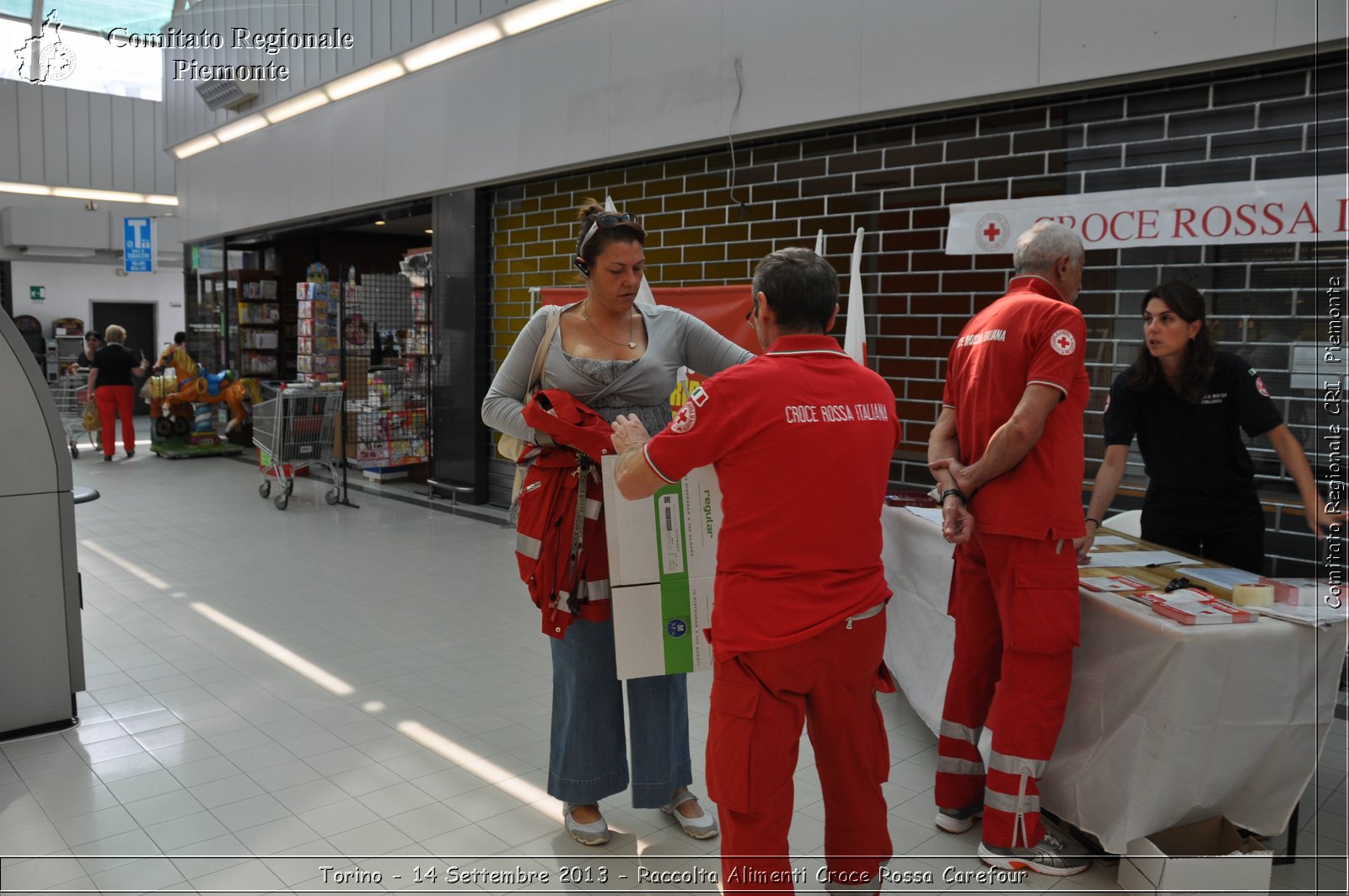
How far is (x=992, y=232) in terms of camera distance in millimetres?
5113

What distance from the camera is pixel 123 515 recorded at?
8.20 meters

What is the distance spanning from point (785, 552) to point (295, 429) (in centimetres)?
759

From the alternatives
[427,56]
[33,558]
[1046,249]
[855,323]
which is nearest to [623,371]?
[1046,249]

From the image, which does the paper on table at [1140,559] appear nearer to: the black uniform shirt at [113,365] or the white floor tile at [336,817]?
the white floor tile at [336,817]

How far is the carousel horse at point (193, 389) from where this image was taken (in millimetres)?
12258

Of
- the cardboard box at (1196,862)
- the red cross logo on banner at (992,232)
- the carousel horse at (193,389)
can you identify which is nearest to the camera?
the cardboard box at (1196,862)

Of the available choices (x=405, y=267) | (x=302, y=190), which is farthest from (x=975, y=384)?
(x=302, y=190)

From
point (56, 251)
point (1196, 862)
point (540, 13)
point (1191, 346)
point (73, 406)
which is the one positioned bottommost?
point (1196, 862)

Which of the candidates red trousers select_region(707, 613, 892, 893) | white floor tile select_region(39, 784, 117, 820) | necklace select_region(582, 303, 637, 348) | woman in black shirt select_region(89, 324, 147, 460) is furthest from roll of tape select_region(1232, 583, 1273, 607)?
woman in black shirt select_region(89, 324, 147, 460)

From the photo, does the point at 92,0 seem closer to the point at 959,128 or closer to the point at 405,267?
the point at 405,267

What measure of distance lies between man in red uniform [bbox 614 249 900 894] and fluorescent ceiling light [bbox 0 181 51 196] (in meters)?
19.4

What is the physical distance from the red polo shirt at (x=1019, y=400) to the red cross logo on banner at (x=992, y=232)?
2.36 m

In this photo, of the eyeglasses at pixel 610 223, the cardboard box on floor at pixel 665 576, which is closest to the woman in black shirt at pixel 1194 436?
the cardboard box on floor at pixel 665 576

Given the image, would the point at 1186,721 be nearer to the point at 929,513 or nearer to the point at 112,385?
the point at 929,513
